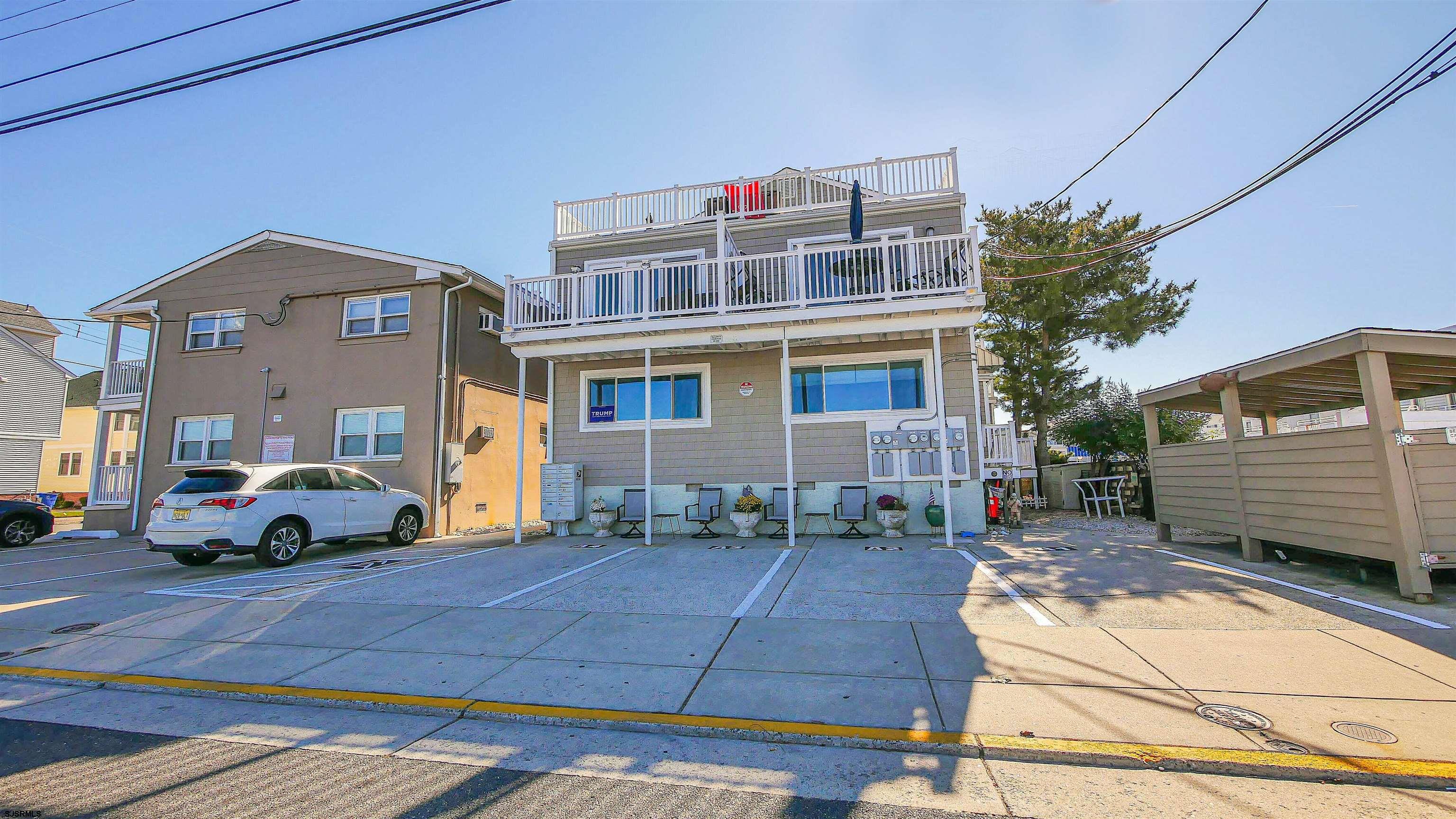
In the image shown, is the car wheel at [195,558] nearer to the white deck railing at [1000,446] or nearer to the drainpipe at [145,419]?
the drainpipe at [145,419]

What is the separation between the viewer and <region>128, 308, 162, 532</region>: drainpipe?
14.3 metres

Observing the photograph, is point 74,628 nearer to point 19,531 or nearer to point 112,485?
point 19,531

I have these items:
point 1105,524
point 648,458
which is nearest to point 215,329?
point 648,458

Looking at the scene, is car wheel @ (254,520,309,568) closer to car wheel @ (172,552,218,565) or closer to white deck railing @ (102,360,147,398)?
car wheel @ (172,552,218,565)

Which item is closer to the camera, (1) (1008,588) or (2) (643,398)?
(1) (1008,588)

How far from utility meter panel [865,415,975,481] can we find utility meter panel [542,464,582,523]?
18.6ft

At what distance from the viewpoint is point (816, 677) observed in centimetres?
426

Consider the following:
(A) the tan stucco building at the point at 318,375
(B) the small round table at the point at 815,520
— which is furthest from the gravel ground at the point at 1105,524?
(A) the tan stucco building at the point at 318,375

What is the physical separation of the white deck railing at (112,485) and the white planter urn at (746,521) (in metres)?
15.1

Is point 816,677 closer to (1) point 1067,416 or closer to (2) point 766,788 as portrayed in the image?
(2) point 766,788

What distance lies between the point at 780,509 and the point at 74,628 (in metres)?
8.84

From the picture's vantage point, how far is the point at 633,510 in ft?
36.9

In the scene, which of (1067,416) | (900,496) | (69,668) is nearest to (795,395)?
(900,496)

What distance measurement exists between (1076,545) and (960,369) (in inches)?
135
